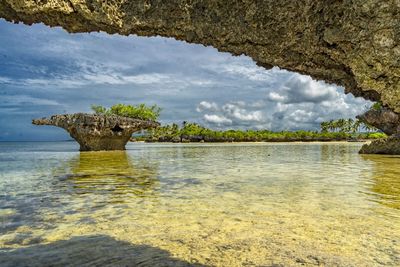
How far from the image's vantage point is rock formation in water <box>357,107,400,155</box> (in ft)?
91.6

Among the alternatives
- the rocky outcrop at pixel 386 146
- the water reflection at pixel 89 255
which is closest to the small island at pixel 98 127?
the rocky outcrop at pixel 386 146

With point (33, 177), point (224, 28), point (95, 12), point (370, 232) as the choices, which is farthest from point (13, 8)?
point (33, 177)

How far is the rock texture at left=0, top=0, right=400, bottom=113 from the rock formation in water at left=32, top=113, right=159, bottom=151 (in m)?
30.4

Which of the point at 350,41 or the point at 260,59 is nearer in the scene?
the point at 350,41

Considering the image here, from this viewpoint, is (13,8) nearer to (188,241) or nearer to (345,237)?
(188,241)

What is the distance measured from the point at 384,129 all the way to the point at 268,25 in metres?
35.9

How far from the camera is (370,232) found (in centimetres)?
585

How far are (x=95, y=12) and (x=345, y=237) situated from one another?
515cm

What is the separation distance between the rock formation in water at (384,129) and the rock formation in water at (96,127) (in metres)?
21.9

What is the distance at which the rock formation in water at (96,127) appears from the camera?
32.9 metres

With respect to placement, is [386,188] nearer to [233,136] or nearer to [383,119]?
[383,119]

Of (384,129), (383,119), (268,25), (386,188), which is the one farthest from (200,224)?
(384,129)

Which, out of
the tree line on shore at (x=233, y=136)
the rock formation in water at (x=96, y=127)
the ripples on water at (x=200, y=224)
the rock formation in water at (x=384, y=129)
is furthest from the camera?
the tree line on shore at (x=233, y=136)

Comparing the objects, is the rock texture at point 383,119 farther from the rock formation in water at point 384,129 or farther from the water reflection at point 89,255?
the water reflection at point 89,255
